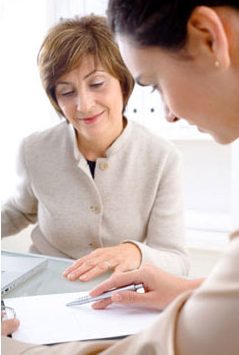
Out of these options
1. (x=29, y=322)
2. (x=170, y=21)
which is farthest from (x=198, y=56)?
(x=29, y=322)

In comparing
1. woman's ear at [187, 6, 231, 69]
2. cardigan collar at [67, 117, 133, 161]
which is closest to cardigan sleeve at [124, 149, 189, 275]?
cardigan collar at [67, 117, 133, 161]

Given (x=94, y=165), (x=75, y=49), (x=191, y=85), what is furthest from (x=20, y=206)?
(x=191, y=85)

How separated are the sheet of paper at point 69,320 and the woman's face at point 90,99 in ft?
1.74

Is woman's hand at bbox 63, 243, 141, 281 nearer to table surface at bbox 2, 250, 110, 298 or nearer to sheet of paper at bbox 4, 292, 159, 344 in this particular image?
table surface at bbox 2, 250, 110, 298

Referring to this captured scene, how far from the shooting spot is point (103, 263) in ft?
3.36

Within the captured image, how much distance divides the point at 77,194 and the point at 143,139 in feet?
0.77

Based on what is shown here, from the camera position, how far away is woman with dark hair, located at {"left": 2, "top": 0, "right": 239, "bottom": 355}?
1.50ft

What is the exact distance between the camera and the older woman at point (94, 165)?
1248 millimetres

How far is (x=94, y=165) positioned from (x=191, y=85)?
831mm

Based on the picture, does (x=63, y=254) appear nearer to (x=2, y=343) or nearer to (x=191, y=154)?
(x=2, y=343)

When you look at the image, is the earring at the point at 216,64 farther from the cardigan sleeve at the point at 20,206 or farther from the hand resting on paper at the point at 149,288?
the cardigan sleeve at the point at 20,206

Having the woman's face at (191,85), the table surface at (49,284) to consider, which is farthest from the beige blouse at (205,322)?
the table surface at (49,284)

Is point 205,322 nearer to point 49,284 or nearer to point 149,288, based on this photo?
point 149,288

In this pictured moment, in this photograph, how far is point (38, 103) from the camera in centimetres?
232
